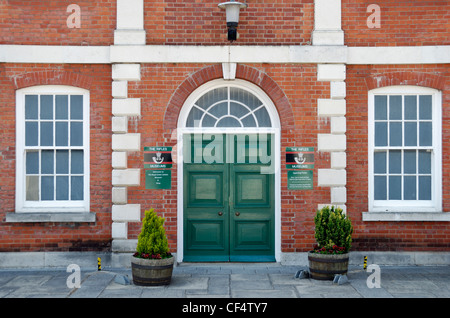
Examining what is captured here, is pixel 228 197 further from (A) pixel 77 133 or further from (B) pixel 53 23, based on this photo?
(B) pixel 53 23

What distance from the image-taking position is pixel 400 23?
10578mm

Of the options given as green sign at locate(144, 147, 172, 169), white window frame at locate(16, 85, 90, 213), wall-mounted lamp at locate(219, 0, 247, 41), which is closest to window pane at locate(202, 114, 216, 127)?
green sign at locate(144, 147, 172, 169)

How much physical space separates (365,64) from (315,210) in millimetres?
2869

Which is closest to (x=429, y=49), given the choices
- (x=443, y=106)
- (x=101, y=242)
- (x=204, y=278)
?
(x=443, y=106)

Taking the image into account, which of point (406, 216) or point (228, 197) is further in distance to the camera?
point (228, 197)

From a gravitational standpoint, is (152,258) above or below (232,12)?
below

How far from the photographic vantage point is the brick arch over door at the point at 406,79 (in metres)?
10.5

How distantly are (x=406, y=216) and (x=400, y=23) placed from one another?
359 centimetres

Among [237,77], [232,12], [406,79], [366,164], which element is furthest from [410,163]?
[232,12]

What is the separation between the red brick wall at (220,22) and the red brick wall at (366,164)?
130 cm

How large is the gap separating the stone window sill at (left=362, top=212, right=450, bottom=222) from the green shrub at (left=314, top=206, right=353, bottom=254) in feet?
4.30

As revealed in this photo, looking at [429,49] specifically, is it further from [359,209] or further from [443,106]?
[359,209]

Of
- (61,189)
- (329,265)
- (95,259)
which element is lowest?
(95,259)

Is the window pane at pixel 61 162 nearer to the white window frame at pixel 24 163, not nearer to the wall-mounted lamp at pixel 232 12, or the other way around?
the white window frame at pixel 24 163
